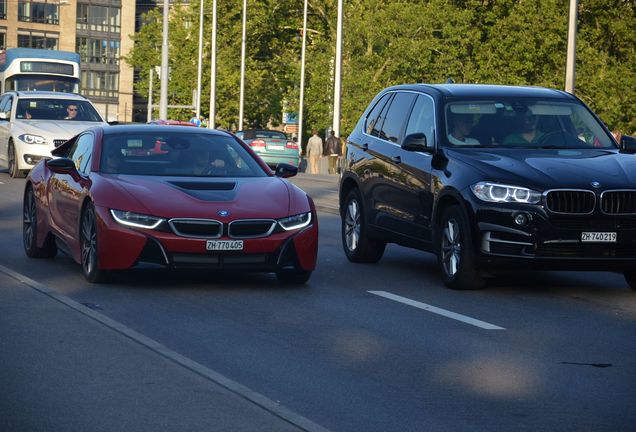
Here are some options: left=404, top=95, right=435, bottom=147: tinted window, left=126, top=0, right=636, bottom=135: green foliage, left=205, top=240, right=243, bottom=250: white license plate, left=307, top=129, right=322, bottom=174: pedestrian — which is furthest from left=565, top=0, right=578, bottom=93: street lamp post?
left=126, top=0, right=636, bottom=135: green foliage

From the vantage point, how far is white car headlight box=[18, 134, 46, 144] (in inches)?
1179

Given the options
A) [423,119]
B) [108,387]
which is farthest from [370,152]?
[108,387]

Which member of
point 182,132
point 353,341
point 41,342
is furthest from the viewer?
point 182,132

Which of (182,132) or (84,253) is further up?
(182,132)

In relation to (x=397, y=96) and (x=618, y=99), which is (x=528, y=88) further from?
(x=618, y=99)

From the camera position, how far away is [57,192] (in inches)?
511

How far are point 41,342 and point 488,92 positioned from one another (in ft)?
19.9

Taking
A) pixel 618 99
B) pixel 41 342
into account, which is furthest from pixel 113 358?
pixel 618 99

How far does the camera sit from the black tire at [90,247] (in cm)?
1156

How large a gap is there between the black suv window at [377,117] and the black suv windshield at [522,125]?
1.64m

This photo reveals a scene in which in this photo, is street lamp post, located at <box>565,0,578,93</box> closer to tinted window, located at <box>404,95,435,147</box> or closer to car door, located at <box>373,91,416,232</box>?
car door, located at <box>373,91,416,232</box>

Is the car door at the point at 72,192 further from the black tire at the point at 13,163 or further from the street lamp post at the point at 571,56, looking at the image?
the street lamp post at the point at 571,56

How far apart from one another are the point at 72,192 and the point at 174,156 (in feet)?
3.02

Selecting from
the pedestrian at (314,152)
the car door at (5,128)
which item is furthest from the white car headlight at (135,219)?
the pedestrian at (314,152)
